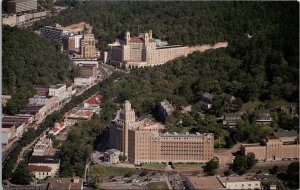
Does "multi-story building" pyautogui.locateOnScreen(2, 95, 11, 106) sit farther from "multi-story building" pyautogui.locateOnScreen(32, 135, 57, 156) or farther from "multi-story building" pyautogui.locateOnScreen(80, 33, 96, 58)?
"multi-story building" pyautogui.locateOnScreen(80, 33, 96, 58)

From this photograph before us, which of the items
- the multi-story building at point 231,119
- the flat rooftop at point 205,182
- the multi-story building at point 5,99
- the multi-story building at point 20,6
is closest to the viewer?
the flat rooftop at point 205,182

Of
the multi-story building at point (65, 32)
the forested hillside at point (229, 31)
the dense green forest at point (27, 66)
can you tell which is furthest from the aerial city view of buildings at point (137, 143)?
the multi-story building at point (65, 32)

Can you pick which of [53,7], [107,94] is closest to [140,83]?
[107,94]

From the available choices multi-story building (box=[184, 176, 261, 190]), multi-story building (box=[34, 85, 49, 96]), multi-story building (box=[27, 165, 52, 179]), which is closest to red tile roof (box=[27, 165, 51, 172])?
multi-story building (box=[27, 165, 52, 179])

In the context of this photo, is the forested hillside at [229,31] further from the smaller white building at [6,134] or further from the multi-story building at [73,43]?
the smaller white building at [6,134]

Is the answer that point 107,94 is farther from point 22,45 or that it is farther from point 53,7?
point 53,7

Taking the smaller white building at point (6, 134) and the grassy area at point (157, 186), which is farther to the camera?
the smaller white building at point (6, 134)
